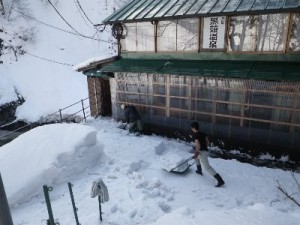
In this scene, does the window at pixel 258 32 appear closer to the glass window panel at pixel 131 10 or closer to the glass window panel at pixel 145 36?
the glass window panel at pixel 145 36

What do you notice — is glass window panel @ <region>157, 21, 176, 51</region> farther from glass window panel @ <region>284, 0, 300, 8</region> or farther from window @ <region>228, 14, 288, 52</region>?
glass window panel @ <region>284, 0, 300, 8</region>

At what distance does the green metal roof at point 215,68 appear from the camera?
33.4 feet

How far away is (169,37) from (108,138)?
217 inches

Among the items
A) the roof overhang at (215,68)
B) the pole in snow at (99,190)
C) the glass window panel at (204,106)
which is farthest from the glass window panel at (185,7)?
the pole in snow at (99,190)

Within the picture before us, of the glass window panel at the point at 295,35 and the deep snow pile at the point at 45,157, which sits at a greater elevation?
the glass window panel at the point at 295,35

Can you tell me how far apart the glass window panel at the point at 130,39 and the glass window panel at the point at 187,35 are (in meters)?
2.54

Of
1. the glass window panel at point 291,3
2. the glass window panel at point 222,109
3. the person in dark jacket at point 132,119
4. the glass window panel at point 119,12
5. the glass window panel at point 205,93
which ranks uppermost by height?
the glass window panel at point 119,12

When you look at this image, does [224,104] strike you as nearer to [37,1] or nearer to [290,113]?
[290,113]

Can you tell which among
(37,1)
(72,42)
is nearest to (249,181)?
(72,42)

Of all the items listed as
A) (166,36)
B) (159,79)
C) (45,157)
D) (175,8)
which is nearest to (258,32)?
(175,8)

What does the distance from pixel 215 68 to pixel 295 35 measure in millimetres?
3121

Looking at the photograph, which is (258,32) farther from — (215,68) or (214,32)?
(215,68)

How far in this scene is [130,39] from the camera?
14.6 meters

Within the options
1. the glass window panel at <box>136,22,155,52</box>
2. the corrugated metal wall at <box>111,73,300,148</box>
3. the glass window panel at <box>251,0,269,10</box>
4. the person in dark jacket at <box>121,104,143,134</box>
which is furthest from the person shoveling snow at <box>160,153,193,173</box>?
the glass window panel at <box>136,22,155,52</box>
